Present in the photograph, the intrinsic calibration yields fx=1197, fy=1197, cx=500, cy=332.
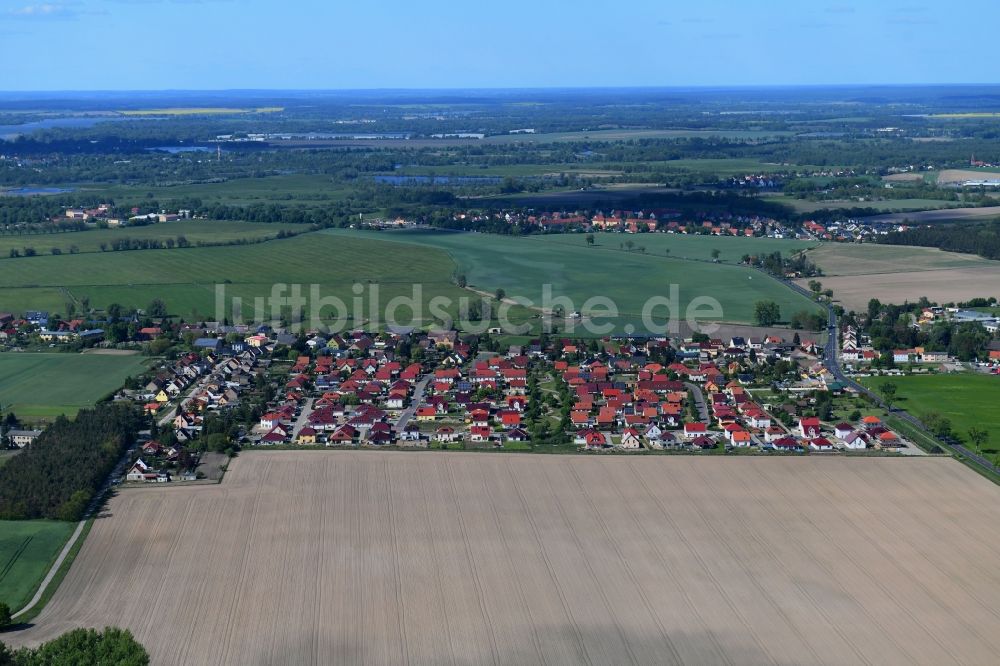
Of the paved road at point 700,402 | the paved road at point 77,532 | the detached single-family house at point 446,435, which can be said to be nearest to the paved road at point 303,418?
the detached single-family house at point 446,435

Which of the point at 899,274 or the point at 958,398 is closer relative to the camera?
the point at 958,398

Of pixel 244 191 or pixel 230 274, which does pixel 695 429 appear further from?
pixel 244 191

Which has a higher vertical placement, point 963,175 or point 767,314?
point 963,175

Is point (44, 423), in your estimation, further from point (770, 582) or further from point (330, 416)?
point (770, 582)

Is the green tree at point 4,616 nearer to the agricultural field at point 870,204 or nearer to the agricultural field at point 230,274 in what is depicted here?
the agricultural field at point 230,274

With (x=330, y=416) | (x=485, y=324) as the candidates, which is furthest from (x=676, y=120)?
(x=330, y=416)

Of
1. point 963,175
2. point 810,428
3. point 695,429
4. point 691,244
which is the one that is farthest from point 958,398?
point 963,175

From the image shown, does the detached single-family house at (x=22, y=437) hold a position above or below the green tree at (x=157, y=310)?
below

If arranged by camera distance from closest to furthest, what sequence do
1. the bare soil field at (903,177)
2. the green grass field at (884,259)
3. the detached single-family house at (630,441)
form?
1. the detached single-family house at (630,441)
2. the green grass field at (884,259)
3. the bare soil field at (903,177)
